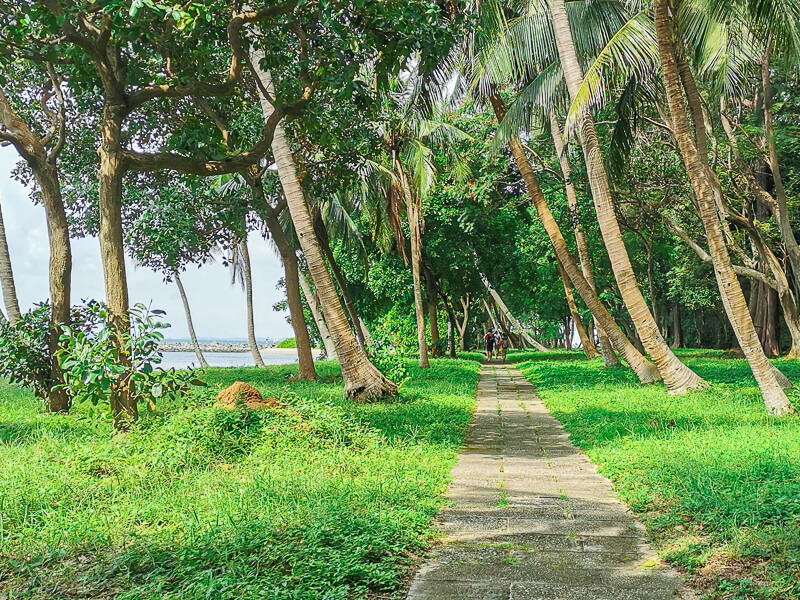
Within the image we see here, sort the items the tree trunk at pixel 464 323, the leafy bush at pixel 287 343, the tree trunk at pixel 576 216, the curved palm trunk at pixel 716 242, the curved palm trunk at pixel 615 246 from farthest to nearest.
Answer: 1. the leafy bush at pixel 287 343
2. the tree trunk at pixel 464 323
3. the tree trunk at pixel 576 216
4. the curved palm trunk at pixel 615 246
5. the curved palm trunk at pixel 716 242

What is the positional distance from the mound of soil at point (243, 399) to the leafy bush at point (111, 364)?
2.42 feet

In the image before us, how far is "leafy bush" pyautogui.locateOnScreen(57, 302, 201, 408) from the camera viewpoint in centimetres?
669

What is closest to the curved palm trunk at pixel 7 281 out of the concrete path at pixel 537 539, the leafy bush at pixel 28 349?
the leafy bush at pixel 28 349

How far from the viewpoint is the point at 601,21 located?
15.0 meters

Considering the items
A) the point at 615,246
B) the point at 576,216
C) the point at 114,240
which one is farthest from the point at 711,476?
the point at 576,216

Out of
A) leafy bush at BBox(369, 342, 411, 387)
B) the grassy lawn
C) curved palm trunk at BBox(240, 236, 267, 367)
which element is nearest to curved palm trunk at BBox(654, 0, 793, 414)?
the grassy lawn

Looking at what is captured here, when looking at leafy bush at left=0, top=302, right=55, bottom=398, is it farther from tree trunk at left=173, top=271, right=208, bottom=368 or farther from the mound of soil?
tree trunk at left=173, top=271, right=208, bottom=368

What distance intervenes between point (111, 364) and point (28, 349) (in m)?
3.83

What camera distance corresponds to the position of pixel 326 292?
11180mm

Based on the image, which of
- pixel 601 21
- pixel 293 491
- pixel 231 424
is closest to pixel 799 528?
pixel 293 491

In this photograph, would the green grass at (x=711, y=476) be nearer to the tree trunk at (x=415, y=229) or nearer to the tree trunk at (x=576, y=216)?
the tree trunk at (x=576, y=216)

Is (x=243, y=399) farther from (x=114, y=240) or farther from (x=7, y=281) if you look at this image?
(x=7, y=281)

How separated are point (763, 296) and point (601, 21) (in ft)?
38.5

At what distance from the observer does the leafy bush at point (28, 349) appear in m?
9.62
